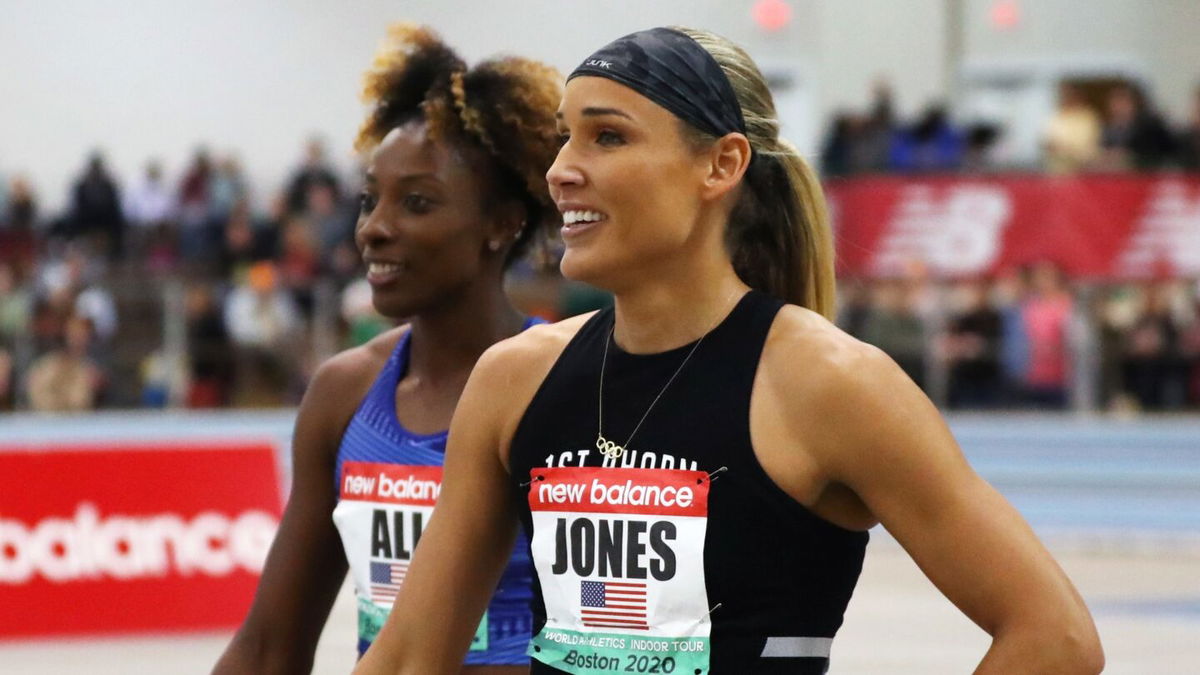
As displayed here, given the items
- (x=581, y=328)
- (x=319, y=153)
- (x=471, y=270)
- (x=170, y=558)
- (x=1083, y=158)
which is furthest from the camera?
(x=319, y=153)

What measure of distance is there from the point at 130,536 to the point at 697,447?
22.4 feet

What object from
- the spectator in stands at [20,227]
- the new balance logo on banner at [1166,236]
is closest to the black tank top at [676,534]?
the new balance logo on banner at [1166,236]

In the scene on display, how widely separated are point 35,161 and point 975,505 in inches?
801

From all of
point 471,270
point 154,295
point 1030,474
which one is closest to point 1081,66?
point 1030,474

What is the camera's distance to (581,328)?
106 inches

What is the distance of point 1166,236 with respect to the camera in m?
15.7

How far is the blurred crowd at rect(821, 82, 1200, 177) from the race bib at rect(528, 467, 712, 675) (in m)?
14.1

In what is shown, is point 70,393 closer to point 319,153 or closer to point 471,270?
point 319,153

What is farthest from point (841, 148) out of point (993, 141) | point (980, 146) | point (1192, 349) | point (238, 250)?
point (238, 250)

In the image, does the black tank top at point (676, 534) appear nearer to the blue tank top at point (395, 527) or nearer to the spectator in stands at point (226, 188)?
the blue tank top at point (395, 527)

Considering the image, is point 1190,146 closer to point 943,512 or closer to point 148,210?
point 148,210

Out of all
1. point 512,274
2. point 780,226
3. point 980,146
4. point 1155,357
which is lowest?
point 1155,357

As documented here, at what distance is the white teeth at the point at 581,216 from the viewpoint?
8.25 feet

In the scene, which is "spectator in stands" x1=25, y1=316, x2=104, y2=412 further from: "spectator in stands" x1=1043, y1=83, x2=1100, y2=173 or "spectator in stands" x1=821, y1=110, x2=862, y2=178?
"spectator in stands" x1=1043, y1=83, x2=1100, y2=173
